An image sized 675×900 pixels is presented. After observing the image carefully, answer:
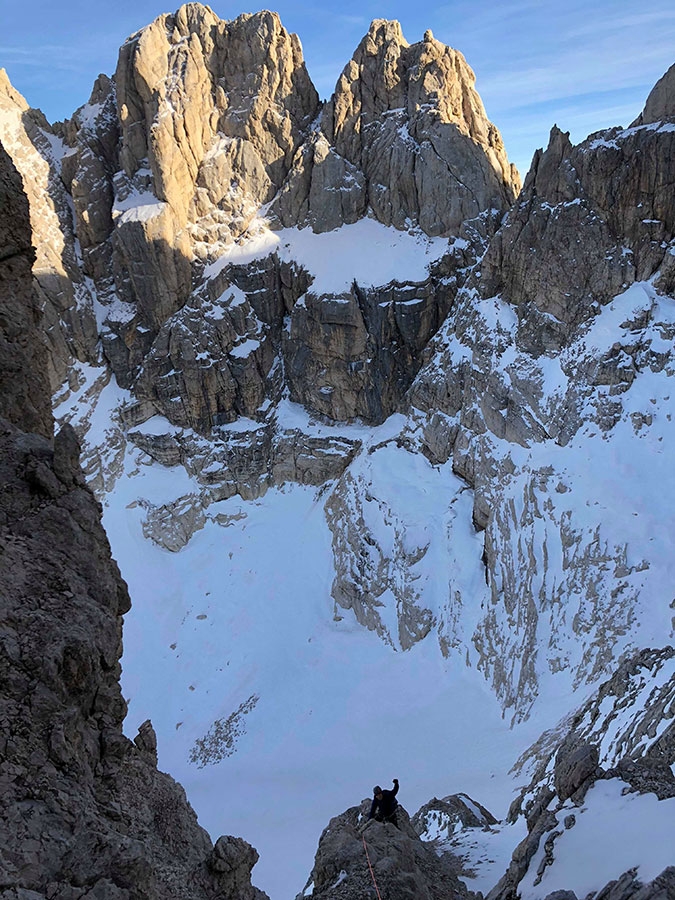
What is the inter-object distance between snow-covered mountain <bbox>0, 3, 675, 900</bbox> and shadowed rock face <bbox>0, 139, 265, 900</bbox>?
4.22m

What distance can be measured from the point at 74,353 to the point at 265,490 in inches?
898

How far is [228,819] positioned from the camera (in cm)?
3145

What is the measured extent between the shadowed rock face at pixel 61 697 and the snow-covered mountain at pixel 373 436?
422 cm

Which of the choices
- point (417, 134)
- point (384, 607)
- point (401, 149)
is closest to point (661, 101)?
point (417, 134)

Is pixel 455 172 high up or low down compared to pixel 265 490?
up

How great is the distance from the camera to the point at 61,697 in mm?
8461

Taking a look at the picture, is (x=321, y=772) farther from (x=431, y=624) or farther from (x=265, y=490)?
(x=265, y=490)

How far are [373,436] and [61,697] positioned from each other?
41.3m

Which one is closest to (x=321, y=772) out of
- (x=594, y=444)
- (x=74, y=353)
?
(x=594, y=444)

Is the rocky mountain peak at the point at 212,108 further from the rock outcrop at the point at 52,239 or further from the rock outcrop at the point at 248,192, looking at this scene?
the rock outcrop at the point at 52,239

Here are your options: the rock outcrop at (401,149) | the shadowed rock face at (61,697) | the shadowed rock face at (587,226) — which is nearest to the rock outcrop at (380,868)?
the shadowed rock face at (61,697)

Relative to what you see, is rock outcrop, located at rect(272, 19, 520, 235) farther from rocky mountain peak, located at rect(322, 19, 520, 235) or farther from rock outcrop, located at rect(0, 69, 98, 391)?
rock outcrop, located at rect(0, 69, 98, 391)

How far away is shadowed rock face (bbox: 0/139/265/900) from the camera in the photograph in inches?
288

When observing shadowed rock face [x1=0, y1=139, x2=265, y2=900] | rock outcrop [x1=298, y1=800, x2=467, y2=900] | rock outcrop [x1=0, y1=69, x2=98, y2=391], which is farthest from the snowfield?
rock outcrop [x1=0, y1=69, x2=98, y2=391]
